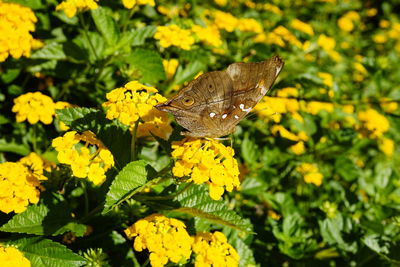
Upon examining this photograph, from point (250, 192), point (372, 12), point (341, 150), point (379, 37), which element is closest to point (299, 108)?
point (341, 150)

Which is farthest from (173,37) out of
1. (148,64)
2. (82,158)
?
(82,158)

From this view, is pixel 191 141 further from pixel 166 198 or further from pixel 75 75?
pixel 75 75

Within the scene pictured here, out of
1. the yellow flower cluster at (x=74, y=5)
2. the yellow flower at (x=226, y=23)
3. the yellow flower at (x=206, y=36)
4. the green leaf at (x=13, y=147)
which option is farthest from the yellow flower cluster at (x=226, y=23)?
the green leaf at (x=13, y=147)

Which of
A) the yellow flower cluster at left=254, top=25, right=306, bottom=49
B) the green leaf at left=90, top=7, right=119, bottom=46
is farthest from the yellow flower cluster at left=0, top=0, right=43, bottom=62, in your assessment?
the yellow flower cluster at left=254, top=25, right=306, bottom=49

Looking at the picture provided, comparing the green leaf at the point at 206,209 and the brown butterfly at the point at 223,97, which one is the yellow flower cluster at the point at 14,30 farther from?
the green leaf at the point at 206,209

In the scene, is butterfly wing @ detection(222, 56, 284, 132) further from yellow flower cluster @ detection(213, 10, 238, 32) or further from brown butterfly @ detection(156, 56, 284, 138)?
yellow flower cluster @ detection(213, 10, 238, 32)

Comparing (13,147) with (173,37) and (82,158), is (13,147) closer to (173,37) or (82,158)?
(82,158)
